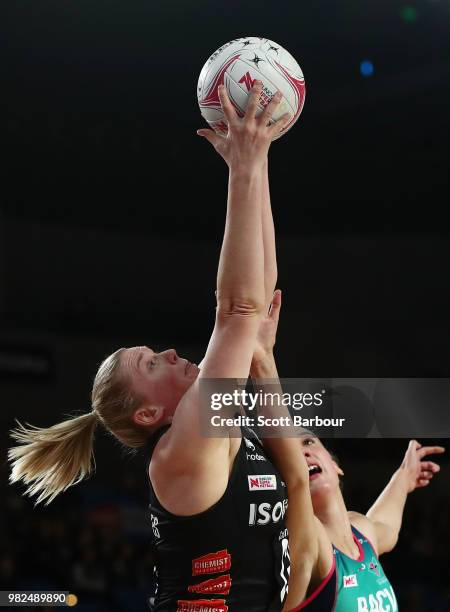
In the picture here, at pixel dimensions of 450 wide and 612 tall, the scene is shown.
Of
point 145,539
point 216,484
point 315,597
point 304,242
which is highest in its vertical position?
point 304,242

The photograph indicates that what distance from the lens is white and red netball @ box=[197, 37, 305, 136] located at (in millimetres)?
2447

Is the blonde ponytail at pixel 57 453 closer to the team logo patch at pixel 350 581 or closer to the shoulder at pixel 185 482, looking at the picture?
the shoulder at pixel 185 482

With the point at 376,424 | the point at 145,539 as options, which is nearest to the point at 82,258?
the point at 145,539

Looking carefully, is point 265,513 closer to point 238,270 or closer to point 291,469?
point 291,469

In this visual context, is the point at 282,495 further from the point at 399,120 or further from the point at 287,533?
the point at 399,120

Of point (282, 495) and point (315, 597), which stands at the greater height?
point (282, 495)

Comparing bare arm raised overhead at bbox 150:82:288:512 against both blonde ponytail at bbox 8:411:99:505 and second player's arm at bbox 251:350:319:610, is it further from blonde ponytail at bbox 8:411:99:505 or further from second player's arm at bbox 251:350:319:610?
blonde ponytail at bbox 8:411:99:505

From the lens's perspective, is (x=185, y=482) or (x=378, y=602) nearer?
(x=185, y=482)

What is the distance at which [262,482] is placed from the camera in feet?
7.60

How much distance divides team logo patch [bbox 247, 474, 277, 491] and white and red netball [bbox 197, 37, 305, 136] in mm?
1018

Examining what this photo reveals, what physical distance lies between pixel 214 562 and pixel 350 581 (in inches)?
34.8

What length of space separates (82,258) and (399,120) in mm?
4299

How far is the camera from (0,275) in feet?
31.2

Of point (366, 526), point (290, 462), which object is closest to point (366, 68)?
point (366, 526)
